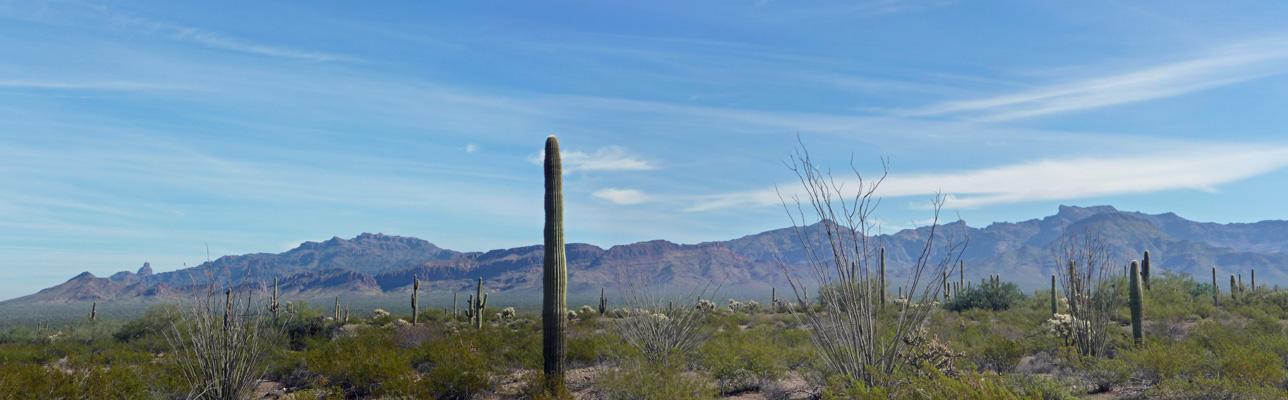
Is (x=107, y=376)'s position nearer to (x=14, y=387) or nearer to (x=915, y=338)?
(x=14, y=387)

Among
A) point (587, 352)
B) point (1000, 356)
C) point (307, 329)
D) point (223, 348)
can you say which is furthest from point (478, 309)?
point (1000, 356)

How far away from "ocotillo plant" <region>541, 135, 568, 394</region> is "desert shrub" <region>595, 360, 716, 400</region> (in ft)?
4.24

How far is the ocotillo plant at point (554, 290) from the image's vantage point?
456 inches

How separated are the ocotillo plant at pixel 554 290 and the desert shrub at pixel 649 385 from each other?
1293 millimetres

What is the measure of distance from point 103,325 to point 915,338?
33.5 metres

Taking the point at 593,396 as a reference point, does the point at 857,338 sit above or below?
above

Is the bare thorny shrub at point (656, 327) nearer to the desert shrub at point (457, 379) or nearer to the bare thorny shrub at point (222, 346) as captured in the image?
the desert shrub at point (457, 379)

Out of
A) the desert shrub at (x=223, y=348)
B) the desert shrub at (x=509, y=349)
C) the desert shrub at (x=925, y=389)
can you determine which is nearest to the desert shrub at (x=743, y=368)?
the desert shrub at (x=509, y=349)

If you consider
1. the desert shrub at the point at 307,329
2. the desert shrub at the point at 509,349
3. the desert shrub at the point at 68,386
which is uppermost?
the desert shrub at the point at 68,386

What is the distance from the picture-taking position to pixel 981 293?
3247cm

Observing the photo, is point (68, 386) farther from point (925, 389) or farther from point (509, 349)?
point (925, 389)

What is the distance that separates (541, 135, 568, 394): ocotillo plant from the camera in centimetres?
1159

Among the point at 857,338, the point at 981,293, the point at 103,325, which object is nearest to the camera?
the point at 857,338

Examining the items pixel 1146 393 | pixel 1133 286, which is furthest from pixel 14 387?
pixel 1133 286
